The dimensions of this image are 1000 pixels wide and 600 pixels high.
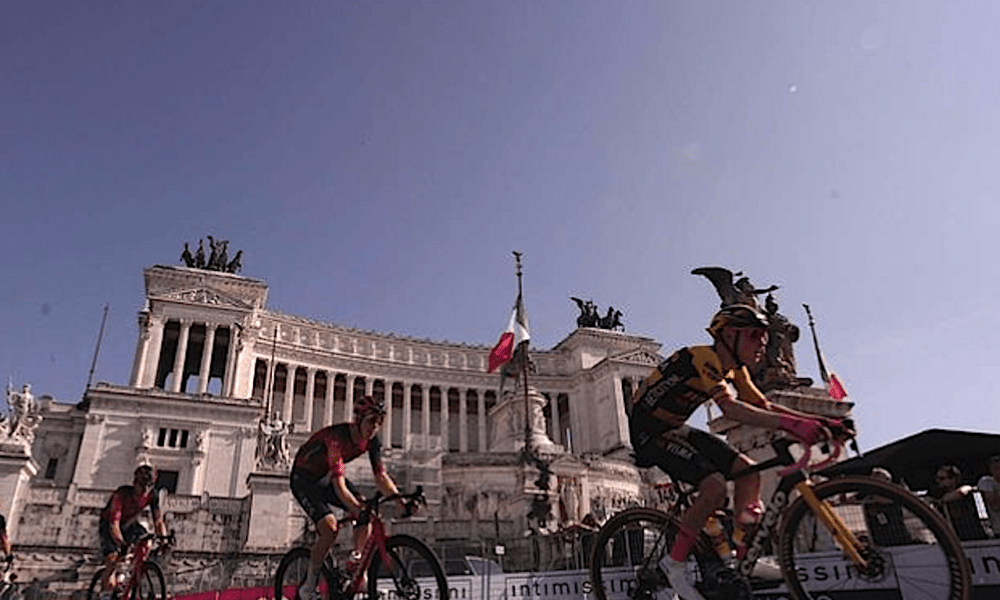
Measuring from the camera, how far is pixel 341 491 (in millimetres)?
7348

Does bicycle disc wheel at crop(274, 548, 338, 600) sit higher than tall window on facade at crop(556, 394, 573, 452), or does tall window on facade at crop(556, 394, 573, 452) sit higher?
tall window on facade at crop(556, 394, 573, 452)

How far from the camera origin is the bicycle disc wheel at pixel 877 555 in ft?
14.1

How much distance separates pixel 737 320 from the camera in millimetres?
5719

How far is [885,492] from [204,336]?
70.9 metres

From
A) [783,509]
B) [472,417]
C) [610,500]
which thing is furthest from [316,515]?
[472,417]

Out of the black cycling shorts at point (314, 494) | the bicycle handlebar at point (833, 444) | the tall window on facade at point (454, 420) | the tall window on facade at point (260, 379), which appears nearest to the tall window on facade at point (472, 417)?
the tall window on facade at point (454, 420)

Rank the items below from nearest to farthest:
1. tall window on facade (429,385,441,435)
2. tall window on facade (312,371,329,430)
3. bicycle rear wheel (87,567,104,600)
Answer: bicycle rear wheel (87,567,104,600) → tall window on facade (312,371,329,430) → tall window on facade (429,385,441,435)

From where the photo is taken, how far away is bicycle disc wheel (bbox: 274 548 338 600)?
7.20 metres

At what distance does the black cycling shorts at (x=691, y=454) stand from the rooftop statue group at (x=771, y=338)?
9272 mm

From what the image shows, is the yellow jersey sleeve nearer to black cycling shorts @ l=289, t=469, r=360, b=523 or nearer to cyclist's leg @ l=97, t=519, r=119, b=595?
black cycling shorts @ l=289, t=469, r=360, b=523

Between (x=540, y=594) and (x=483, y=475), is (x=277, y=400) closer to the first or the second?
(x=483, y=475)

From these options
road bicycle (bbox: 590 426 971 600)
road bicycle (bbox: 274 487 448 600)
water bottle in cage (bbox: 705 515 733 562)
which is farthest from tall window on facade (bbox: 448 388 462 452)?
water bottle in cage (bbox: 705 515 733 562)

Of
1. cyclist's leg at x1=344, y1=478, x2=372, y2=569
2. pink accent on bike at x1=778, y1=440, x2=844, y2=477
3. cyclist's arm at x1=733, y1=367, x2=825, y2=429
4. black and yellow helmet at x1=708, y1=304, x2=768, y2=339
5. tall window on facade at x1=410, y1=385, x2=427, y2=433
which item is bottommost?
cyclist's leg at x1=344, y1=478, x2=372, y2=569

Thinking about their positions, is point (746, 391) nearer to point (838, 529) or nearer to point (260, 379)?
point (838, 529)
